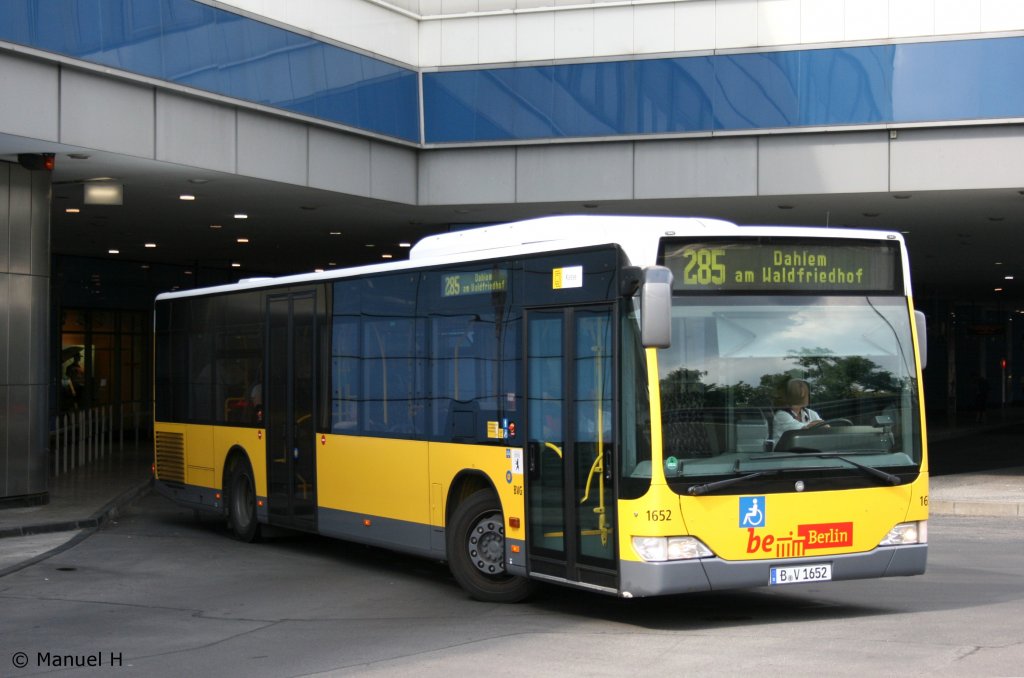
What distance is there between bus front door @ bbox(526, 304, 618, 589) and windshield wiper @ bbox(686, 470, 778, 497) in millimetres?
622

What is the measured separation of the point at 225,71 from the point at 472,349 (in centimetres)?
941

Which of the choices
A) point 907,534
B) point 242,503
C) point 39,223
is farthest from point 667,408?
point 39,223

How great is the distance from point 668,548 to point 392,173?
1462 centimetres

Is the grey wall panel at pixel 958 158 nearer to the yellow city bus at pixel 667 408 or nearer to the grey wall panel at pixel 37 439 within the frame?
the yellow city bus at pixel 667 408

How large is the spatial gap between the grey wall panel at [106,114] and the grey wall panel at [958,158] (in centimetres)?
1141

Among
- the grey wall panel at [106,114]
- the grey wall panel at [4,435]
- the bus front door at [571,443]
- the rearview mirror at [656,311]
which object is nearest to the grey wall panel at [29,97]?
the grey wall panel at [106,114]

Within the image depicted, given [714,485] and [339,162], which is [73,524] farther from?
[714,485]

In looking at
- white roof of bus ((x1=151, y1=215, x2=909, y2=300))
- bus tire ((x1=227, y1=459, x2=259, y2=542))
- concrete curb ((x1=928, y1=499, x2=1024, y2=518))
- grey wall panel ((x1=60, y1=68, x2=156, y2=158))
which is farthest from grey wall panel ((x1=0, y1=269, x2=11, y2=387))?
concrete curb ((x1=928, y1=499, x2=1024, y2=518))

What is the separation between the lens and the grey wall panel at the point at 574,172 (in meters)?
22.3

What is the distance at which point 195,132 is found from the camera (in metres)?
18.5

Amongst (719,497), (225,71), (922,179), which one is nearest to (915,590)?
(719,497)

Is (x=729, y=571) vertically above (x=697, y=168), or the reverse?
(x=697, y=168)

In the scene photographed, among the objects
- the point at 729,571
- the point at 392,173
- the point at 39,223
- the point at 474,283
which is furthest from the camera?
the point at 392,173

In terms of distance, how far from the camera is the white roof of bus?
9.54m
